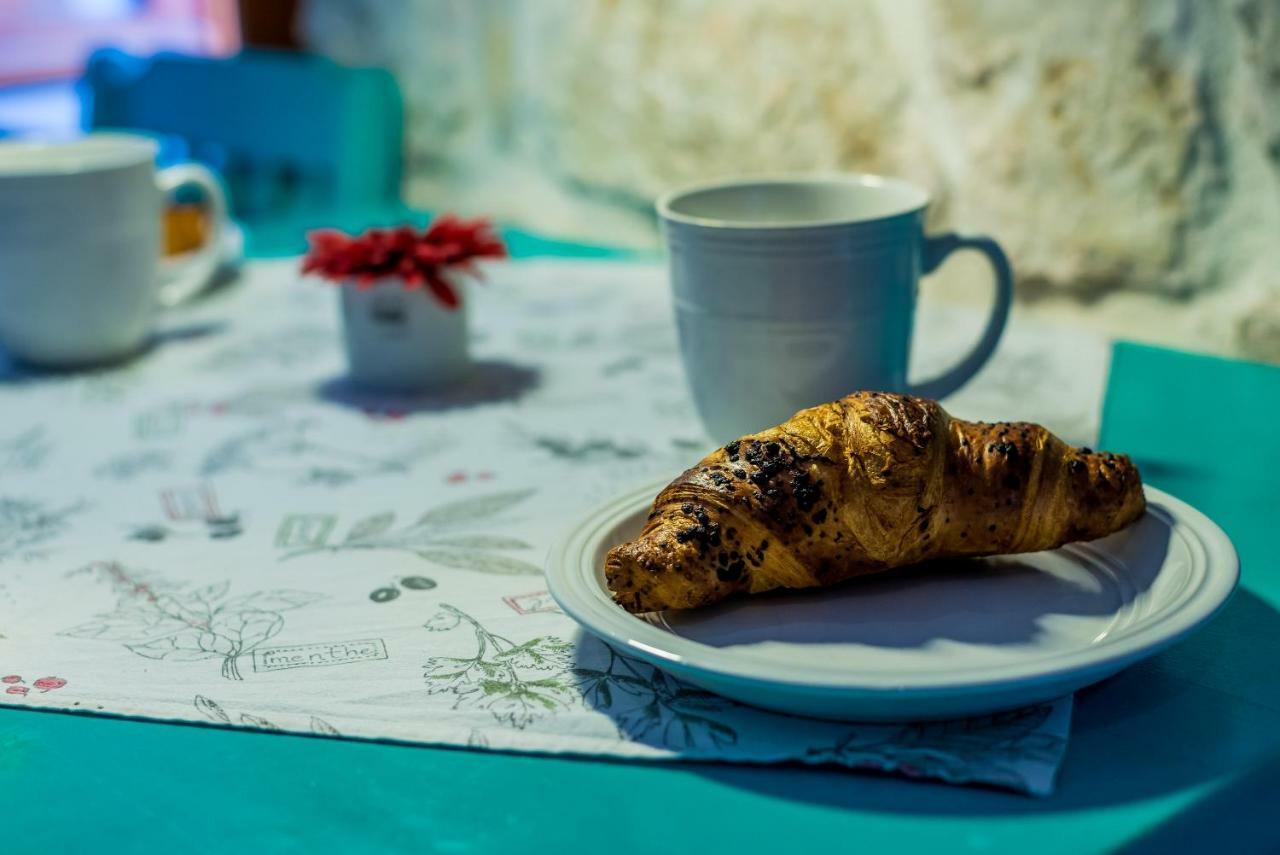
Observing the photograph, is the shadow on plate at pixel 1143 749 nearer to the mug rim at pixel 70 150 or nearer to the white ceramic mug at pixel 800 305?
the white ceramic mug at pixel 800 305

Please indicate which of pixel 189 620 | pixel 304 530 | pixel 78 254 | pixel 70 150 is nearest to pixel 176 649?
pixel 189 620

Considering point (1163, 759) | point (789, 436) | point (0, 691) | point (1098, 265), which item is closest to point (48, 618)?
point (0, 691)

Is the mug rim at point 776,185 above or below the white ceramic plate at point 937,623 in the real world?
above

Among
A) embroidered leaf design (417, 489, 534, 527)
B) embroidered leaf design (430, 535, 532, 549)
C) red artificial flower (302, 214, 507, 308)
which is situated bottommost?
embroidered leaf design (417, 489, 534, 527)

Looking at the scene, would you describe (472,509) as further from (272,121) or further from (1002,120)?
(272,121)

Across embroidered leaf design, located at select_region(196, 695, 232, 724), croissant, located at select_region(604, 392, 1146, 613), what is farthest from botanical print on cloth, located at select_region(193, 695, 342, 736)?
croissant, located at select_region(604, 392, 1146, 613)

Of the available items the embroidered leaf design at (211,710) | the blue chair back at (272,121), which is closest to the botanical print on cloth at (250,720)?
the embroidered leaf design at (211,710)

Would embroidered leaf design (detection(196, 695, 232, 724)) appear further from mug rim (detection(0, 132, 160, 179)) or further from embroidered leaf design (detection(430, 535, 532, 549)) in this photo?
mug rim (detection(0, 132, 160, 179))
